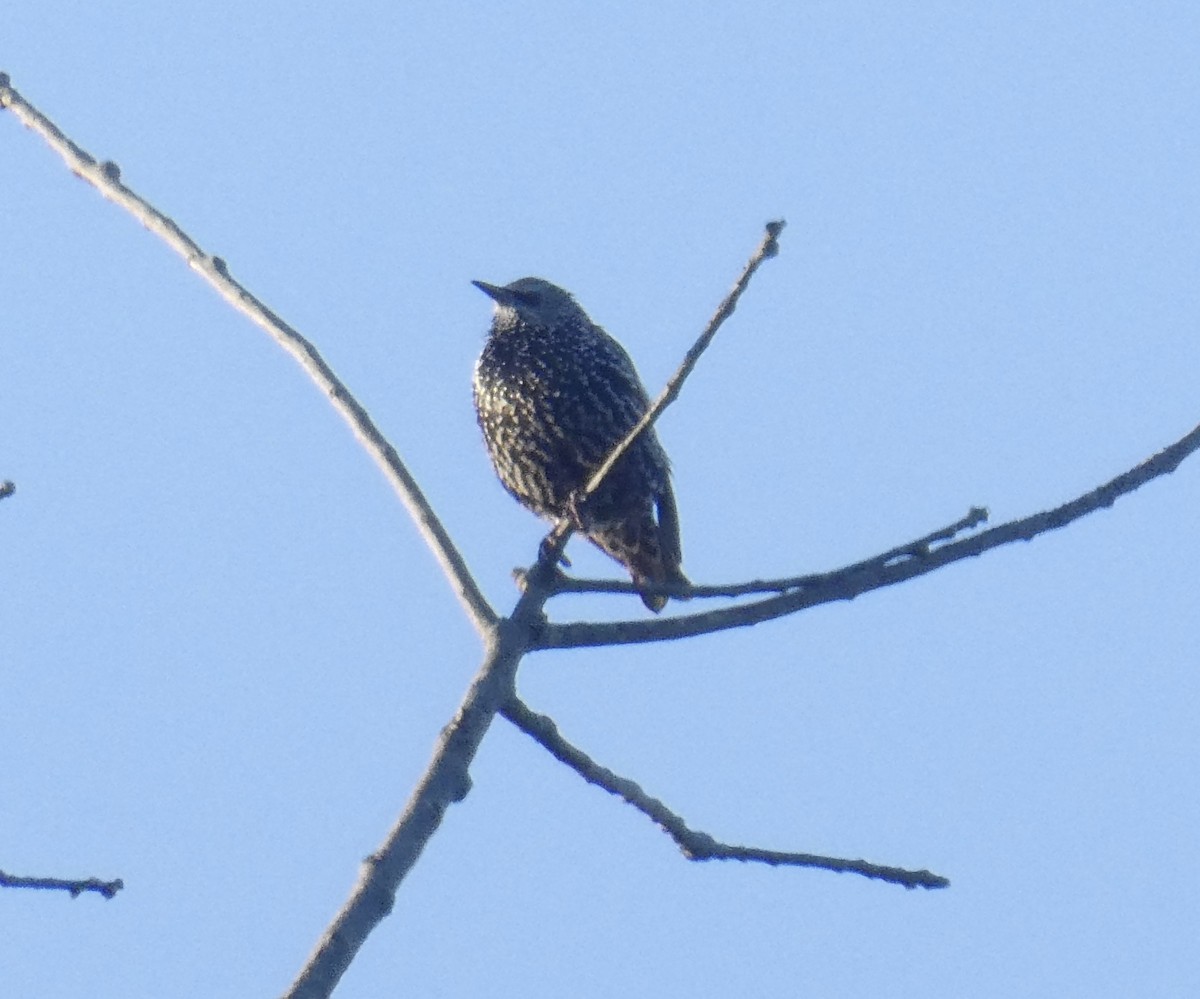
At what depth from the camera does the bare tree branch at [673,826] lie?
3512 millimetres

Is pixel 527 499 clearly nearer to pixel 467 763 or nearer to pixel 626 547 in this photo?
pixel 626 547

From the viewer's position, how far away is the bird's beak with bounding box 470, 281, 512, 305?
8.00 m

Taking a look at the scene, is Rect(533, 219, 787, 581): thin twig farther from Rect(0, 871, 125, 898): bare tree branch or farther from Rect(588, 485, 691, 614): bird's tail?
Rect(588, 485, 691, 614): bird's tail

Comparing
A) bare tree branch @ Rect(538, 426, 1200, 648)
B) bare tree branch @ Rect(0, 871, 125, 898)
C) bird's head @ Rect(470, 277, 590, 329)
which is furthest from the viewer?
bird's head @ Rect(470, 277, 590, 329)

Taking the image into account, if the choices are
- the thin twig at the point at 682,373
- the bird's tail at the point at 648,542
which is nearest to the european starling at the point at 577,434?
the bird's tail at the point at 648,542

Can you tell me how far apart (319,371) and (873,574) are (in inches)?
44.0

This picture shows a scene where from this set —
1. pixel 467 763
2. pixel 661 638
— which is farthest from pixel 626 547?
pixel 467 763

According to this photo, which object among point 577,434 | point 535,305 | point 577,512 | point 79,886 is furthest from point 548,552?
point 535,305

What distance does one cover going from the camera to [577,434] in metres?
7.31

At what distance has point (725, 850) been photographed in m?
3.59

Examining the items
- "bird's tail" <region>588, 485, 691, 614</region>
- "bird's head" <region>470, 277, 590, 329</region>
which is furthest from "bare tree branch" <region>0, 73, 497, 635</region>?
"bird's head" <region>470, 277, 590, 329</region>

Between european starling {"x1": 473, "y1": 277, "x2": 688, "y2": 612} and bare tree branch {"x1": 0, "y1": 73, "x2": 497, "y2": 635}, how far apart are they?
126 inches

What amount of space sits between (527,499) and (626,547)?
0.42 m

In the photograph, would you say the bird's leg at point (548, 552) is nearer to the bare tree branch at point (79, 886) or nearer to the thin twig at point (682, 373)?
the thin twig at point (682, 373)
